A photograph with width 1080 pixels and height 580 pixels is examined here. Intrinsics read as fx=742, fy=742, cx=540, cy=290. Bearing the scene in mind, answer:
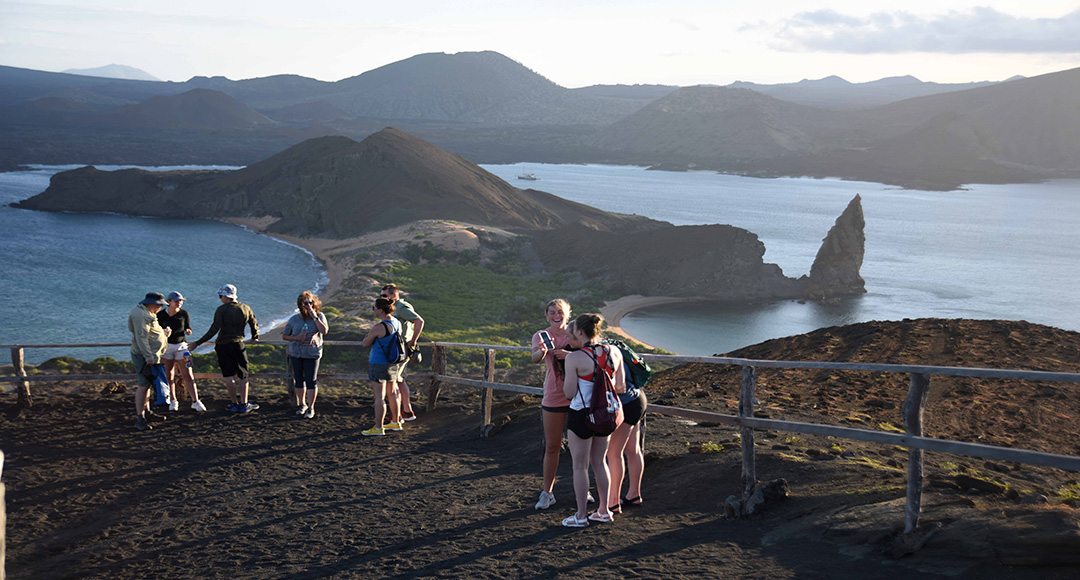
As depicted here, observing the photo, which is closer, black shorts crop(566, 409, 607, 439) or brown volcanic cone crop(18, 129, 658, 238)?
black shorts crop(566, 409, 607, 439)

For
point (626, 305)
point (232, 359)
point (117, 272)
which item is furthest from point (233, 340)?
point (117, 272)

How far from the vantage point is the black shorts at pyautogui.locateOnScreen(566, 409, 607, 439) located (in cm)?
561

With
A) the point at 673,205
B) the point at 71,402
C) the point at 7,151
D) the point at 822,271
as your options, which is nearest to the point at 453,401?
the point at 71,402

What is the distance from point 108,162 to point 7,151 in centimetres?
2603

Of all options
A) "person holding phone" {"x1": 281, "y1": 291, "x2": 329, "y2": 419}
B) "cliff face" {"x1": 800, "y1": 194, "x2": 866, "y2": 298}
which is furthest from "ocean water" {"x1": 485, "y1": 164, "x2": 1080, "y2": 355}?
"person holding phone" {"x1": 281, "y1": 291, "x2": 329, "y2": 419}

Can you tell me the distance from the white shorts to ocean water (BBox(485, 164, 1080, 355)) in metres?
39.8

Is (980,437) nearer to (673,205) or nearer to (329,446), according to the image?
(329,446)

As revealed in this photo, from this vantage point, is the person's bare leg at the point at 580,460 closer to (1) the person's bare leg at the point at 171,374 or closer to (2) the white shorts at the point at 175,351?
(2) the white shorts at the point at 175,351

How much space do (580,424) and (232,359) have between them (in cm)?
625

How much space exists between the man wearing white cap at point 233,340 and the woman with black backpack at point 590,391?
17.8 feet

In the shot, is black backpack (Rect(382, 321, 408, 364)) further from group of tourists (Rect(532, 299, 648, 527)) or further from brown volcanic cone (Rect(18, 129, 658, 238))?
brown volcanic cone (Rect(18, 129, 658, 238))

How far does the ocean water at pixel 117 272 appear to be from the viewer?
45.2m

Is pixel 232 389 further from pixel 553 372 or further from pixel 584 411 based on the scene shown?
pixel 584 411

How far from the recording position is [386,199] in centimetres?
8788
